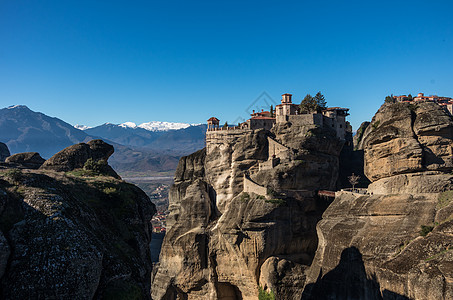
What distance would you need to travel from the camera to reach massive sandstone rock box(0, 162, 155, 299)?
359 inches

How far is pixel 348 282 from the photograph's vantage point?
33750mm

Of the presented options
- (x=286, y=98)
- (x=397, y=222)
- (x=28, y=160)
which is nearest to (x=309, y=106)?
(x=286, y=98)

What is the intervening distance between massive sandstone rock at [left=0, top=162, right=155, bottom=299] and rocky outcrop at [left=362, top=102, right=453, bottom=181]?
33438 millimetres

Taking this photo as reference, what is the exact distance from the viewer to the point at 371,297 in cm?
3105

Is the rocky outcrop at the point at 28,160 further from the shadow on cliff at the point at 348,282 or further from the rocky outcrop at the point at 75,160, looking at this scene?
the shadow on cliff at the point at 348,282

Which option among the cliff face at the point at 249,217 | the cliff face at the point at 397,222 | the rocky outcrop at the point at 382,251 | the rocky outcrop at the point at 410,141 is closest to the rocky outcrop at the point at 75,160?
the rocky outcrop at the point at 382,251

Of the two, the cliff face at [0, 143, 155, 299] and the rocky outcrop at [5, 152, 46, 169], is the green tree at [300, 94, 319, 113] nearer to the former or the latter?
the rocky outcrop at [5, 152, 46, 169]

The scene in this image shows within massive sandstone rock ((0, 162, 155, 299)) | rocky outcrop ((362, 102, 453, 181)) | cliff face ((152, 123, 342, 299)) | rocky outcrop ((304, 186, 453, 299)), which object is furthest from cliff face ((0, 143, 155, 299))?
cliff face ((152, 123, 342, 299))

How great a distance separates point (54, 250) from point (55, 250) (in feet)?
0.08

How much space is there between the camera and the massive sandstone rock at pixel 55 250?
9125 millimetres

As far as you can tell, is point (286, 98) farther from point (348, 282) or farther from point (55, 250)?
point (55, 250)

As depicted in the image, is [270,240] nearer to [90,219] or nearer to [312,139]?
[312,139]

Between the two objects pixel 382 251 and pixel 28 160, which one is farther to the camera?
pixel 28 160

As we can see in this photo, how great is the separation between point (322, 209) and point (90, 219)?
43.1 metres
